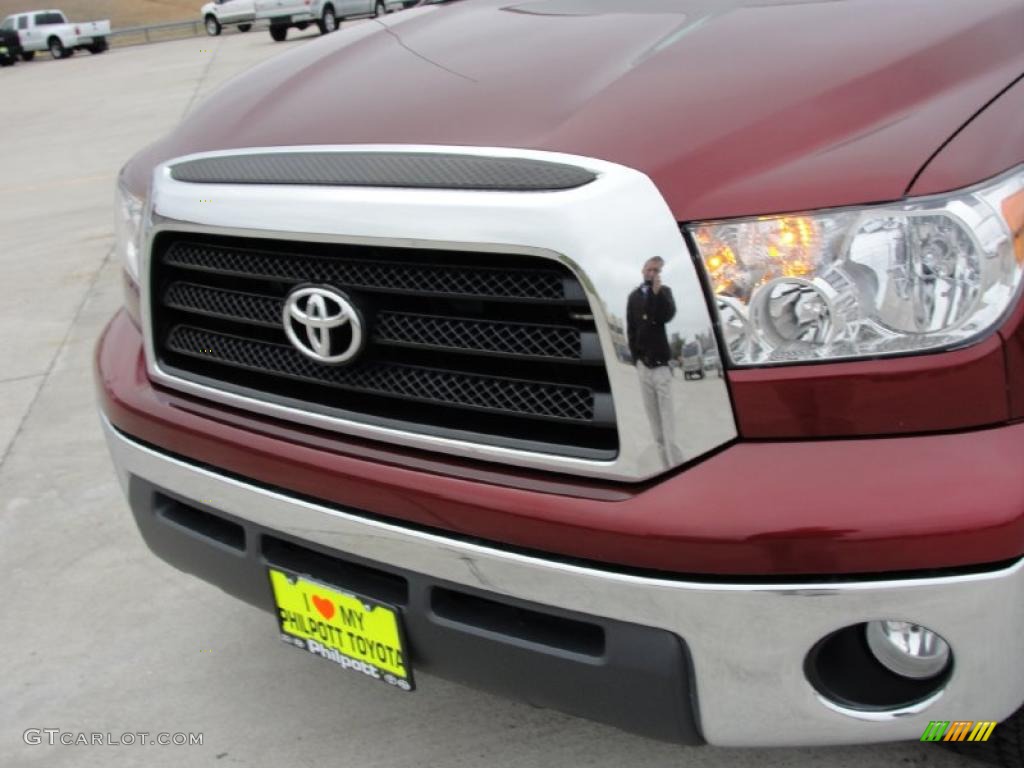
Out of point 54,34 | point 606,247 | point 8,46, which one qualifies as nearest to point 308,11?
point 54,34

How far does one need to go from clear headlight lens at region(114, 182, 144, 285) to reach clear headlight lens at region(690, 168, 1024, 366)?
1361 mm

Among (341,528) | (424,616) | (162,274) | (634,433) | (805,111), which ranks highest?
(805,111)

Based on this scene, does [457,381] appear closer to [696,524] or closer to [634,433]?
[634,433]

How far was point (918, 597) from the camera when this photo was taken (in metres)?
1.57

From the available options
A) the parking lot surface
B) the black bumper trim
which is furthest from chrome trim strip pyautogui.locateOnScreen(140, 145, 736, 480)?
the parking lot surface

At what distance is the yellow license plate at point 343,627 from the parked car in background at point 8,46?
37.5 meters

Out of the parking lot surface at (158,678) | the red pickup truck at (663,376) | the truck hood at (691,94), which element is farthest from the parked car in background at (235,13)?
the red pickup truck at (663,376)

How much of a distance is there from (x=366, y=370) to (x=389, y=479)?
212 millimetres

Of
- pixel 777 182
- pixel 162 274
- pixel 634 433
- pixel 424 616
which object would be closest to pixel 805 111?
pixel 777 182

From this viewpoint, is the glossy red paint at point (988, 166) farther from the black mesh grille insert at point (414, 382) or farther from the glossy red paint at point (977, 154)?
the black mesh grille insert at point (414, 382)

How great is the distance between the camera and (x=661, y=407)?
1654 mm

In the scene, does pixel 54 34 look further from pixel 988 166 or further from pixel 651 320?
pixel 988 166

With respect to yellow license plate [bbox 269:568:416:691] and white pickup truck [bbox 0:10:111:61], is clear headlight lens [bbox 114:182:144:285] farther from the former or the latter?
white pickup truck [bbox 0:10:111:61]
